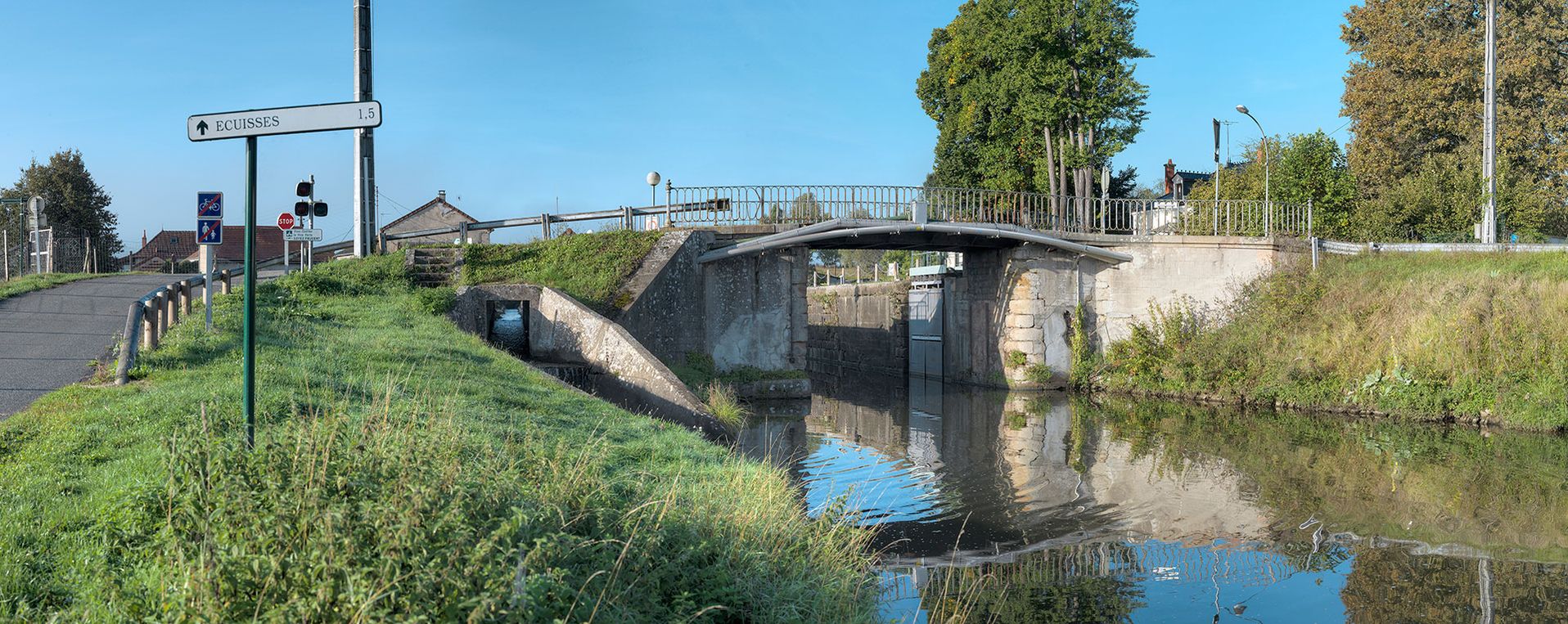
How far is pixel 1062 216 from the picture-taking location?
24.4m

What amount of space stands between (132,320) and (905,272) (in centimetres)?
2876

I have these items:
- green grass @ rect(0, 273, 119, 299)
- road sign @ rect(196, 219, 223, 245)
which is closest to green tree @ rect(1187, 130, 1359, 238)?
road sign @ rect(196, 219, 223, 245)

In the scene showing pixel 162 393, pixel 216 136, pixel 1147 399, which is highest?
pixel 216 136

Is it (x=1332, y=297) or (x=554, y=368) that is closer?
(x=554, y=368)

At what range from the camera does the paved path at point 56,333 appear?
9828mm

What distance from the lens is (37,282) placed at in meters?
19.1

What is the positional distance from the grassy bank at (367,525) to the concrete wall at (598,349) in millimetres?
4968

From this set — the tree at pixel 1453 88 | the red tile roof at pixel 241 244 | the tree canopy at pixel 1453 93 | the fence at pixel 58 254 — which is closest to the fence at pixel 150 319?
the fence at pixel 58 254

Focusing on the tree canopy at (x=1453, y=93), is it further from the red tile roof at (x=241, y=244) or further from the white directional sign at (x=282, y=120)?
the red tile roof at (x=241, y=244)

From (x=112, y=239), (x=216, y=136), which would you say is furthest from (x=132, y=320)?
(x=112, y=239)

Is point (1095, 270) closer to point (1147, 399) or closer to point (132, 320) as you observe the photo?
point (1147, 399)

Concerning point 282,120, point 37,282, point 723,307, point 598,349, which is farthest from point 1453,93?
point 37,282

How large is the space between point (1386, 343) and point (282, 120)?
19377mm

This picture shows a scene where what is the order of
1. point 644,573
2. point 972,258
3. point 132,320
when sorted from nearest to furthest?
point 644,573
point 132,320
point 972,258
